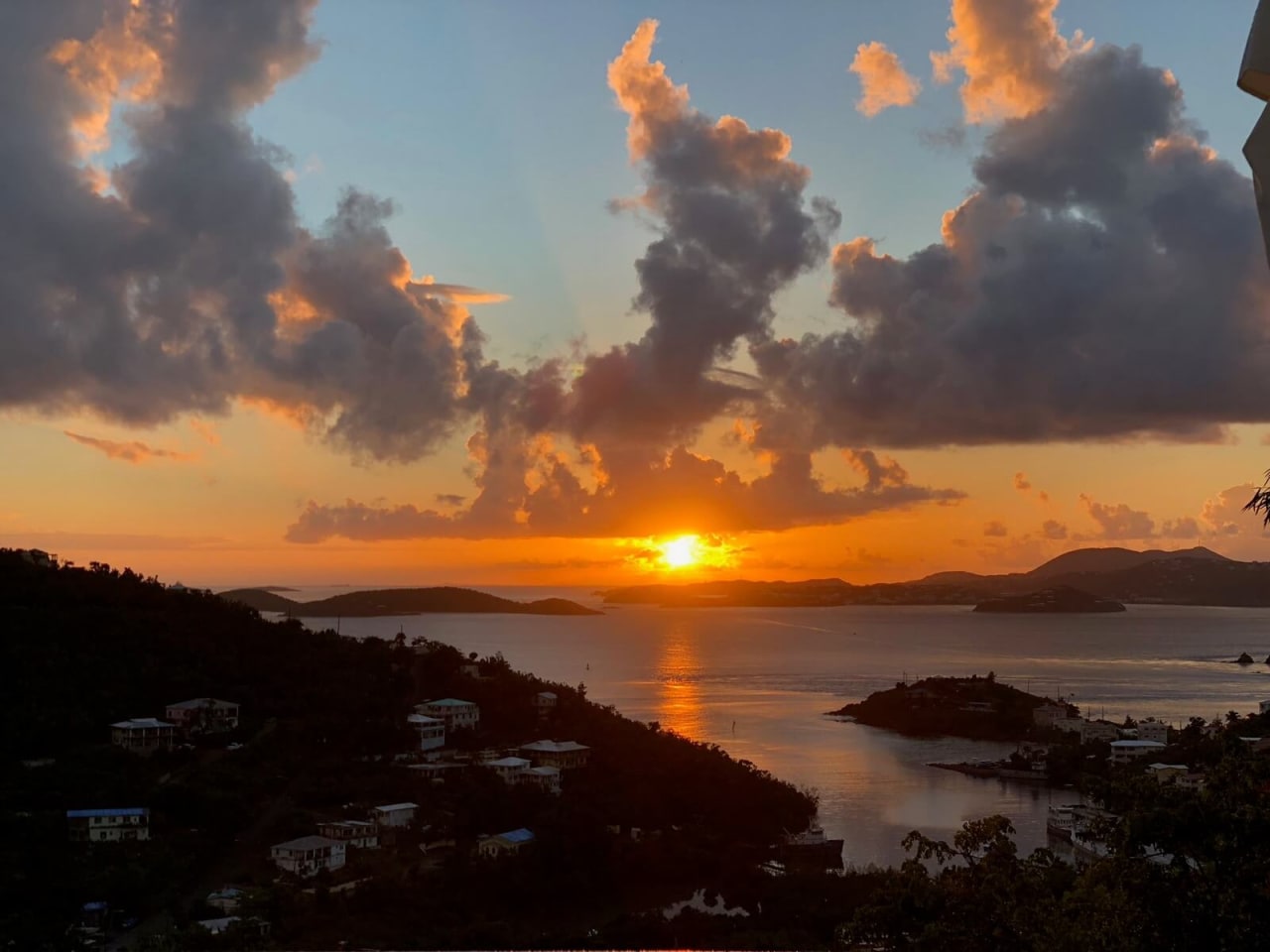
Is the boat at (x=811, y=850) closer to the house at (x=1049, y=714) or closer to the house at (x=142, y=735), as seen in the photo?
the house at (x=142, y=735)

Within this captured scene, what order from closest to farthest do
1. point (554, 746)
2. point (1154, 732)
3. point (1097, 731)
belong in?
point (554, 746)
point (1154, 732)
point (1097, 731)

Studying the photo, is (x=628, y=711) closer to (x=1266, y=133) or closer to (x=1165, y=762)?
(x=1165, y=762)

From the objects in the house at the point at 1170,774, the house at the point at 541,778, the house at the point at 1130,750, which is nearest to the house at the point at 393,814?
the house at the point at 541,778

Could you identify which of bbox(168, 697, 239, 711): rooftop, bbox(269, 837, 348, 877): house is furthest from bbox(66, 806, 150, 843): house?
bbox(168, 697, 239, 711): rooftop

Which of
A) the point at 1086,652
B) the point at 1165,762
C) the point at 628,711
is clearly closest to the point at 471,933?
the point at 1165,762

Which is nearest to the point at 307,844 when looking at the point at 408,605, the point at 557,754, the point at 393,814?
the point at 393,814

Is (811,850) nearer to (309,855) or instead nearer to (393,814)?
(393,814)
